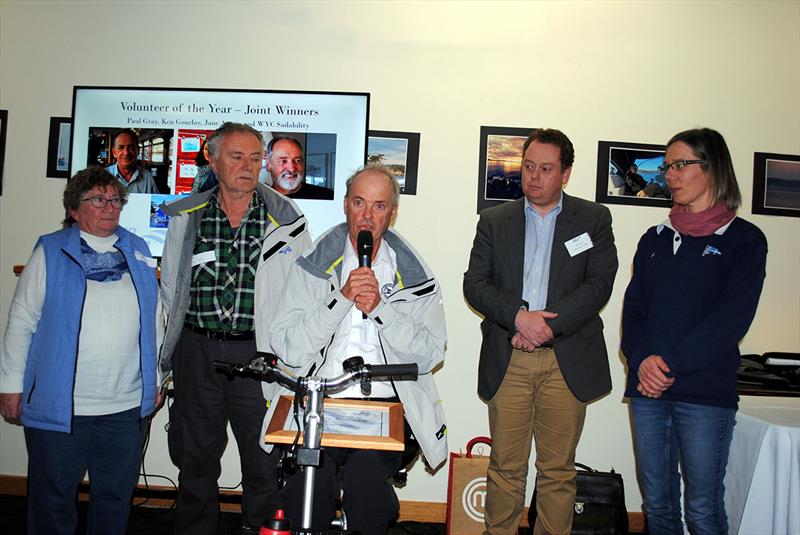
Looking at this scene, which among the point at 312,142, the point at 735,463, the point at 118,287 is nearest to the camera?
the point at 118,287

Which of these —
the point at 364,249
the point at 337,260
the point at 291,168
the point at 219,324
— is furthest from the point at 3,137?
→ the point at 364,249

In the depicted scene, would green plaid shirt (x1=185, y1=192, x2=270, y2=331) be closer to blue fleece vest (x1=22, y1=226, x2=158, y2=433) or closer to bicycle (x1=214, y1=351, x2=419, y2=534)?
blue fleece vest (x1=22, y1=226, x2=158, y2=433)

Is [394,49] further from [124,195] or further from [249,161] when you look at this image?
[124,195]

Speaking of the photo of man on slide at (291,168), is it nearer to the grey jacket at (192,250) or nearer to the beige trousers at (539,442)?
the grey jacket at (192,250)

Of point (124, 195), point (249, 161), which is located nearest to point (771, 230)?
point (249, 161)

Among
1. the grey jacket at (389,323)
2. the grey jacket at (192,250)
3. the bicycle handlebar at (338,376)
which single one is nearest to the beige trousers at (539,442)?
the grey jacket at (389,323)

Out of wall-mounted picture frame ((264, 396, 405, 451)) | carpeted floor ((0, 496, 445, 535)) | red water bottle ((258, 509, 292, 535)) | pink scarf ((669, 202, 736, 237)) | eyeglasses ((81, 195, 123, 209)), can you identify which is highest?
pink scarf ((669, 202, 736, 237))

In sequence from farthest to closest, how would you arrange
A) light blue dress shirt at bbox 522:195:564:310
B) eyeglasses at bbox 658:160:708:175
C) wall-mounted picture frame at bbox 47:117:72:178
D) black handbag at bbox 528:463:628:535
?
wall-mounted picture frame at bbox 47:117:72:178, black handbag at bbox 528:463:628:535, light blue dress shirt at bbox 522:195:564:310, eyeglasses at bbox 658:160:708:175

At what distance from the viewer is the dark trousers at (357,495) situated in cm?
211

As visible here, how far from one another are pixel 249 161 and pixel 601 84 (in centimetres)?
218

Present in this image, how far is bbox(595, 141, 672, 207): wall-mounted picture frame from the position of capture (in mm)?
3783

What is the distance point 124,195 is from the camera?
9.33 ft

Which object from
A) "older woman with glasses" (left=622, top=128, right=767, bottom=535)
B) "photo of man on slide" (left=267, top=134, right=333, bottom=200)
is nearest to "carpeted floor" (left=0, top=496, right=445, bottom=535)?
"older woman with glasses" (left=622, top=128, right=767, bottom=535)

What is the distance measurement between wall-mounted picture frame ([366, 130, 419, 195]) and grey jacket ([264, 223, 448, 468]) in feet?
4.42
